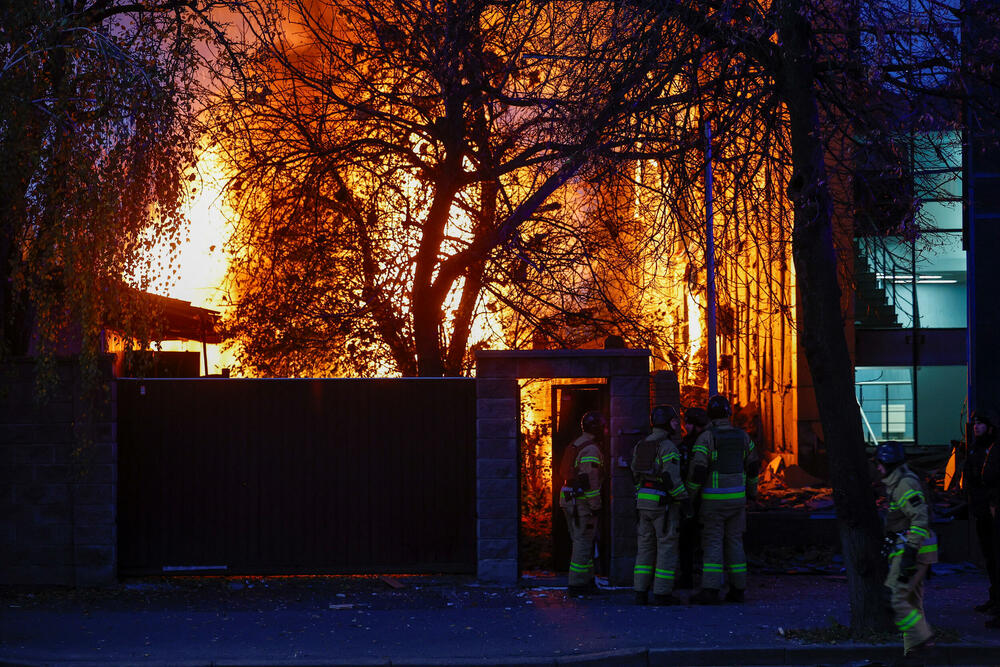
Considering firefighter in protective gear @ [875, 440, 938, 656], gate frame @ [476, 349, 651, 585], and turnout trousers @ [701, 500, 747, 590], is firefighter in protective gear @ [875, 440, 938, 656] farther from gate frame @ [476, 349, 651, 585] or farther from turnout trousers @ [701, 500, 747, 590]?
gate frame @ [476, 349, 651, 585]

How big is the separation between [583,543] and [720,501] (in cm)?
138

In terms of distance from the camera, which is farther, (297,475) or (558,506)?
(558,506)

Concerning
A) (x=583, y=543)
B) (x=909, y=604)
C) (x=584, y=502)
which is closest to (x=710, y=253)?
(x=584, y=502)

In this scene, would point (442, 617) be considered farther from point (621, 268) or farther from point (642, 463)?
point (621, 268)

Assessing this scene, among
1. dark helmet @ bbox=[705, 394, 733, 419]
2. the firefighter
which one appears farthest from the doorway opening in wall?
dark helmet @ bbox=[705, 394, 733, 419]

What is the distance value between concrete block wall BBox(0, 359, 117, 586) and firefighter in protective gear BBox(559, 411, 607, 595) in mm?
4603

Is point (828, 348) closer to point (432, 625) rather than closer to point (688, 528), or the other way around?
point (688, 528)

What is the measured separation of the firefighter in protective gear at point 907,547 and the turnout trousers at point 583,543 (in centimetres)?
323

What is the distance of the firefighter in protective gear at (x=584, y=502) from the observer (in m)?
10.1

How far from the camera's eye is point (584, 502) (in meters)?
Result: 10.1

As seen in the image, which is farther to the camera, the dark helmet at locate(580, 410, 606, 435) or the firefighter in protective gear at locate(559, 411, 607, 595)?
the dark helmet at locate(580, 410, 606, 435)

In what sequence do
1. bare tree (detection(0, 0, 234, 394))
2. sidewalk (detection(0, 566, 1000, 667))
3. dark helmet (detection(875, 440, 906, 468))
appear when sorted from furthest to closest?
bare tree (detection(0, 0, 234, 394)), sidewalk (detection(0, 566, 1000, 667)), dark helmet (detection(875, 440, 906, 468))

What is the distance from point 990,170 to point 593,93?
19.9ft

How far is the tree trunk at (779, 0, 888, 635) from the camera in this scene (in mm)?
8070
